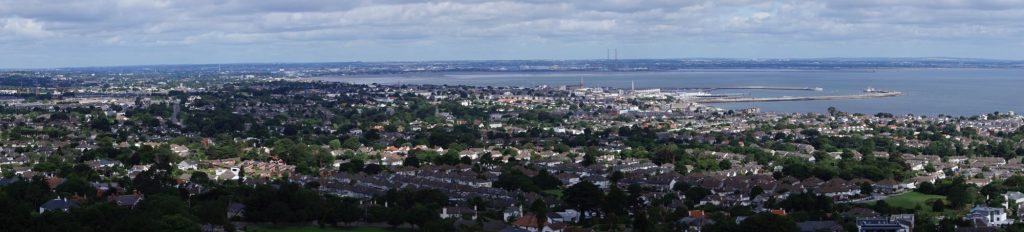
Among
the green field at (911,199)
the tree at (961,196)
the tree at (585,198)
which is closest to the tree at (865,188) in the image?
the green field at (911,199)

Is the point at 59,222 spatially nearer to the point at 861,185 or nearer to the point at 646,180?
the point at 646,180

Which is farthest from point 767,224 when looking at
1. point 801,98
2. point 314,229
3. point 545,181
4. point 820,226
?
point 801,98

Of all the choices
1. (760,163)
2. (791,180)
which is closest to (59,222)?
(791,180)

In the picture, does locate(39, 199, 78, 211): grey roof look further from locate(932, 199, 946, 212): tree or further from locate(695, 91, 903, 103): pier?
locate(695, 91, 903, 103): pier

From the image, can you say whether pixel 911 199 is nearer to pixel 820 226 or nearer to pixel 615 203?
pixel 820 226

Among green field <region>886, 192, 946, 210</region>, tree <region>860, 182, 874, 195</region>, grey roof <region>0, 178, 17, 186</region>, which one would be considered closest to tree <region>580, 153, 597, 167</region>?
tree <region>860, 182, 874, 195</region>

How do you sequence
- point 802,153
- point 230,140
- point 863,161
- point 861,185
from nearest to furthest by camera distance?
point 861,185 → point 863,161 → point 802,153 → point 230,140

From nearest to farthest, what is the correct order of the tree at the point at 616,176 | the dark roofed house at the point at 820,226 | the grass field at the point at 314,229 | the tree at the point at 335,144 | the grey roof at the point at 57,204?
the dark roofed house at the point at 820,226 → the grass field at the point at 314,229 → the grey roof at the point at 57,204 → the tree at the point at 616,176 → the tree at the point at 335,144

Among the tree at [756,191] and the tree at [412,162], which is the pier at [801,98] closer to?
the tree at [412,162]
